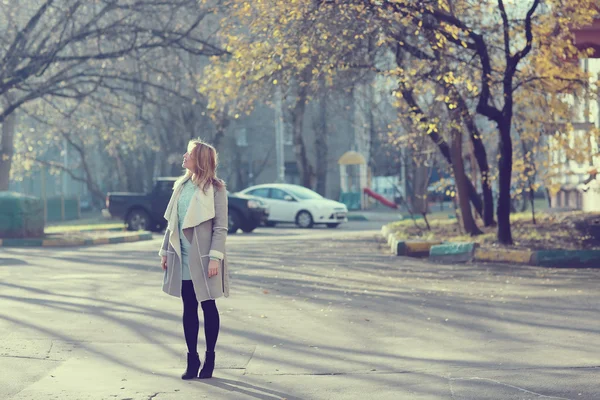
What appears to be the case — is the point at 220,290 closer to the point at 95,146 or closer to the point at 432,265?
the point at 432,265

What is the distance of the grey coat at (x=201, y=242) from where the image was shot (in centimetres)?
737

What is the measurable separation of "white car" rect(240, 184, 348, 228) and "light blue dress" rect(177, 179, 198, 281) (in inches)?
1037

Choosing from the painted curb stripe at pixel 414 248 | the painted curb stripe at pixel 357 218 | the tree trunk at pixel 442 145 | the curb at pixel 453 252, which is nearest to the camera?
the curb at pixel 453 252

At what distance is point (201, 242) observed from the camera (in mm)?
7426

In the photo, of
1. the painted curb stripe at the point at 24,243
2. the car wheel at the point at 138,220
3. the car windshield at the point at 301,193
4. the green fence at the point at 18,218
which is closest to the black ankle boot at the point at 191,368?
the painted curb stripe at the point at 24,243

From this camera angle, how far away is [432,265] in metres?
17.2

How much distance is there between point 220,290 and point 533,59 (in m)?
12.7

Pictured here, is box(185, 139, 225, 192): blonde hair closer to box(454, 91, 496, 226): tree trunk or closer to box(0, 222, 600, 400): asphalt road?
box(0, 222, 600, 400): asphalt road

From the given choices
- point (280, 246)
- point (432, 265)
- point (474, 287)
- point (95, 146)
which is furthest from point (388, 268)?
point (95, 146)

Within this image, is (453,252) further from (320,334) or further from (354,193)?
(354,193)

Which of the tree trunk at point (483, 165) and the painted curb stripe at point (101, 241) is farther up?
the tree trunk at point (483, 165)

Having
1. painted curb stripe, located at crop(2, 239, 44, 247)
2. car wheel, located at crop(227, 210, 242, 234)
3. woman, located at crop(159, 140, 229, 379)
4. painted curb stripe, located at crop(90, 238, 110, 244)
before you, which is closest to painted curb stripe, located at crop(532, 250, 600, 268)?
woman, located at crop(159, 140, 229, 379)

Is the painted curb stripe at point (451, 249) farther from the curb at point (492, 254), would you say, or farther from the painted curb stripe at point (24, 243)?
the painted curb stripe at point (24, 243)

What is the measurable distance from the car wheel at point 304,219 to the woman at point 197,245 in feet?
86.8
